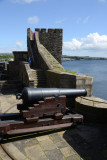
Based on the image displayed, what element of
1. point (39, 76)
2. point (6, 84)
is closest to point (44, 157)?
point (39, 76)

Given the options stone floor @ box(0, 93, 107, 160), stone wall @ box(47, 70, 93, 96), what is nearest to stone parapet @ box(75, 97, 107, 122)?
stone floor @ box(0, 93, 107, 160)

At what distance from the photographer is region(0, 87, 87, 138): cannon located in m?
3.88

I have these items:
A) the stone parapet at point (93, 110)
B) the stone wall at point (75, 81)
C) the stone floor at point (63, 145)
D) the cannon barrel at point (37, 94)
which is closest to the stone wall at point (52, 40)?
the stone wall at point (75, 81)

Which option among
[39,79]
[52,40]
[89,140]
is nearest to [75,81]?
[89,140]

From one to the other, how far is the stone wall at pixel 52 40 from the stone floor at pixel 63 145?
12476 millimetres

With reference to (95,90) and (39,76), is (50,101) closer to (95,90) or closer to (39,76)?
(39,76)

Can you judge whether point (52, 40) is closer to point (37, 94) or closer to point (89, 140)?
point (37, 94)

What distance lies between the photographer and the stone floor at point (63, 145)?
3260mm

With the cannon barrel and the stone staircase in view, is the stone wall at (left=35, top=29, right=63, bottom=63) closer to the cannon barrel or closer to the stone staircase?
the stone staircase

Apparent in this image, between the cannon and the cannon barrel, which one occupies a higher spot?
the cannon barrel

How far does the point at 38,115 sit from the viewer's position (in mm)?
4086

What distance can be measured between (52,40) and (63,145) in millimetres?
13564

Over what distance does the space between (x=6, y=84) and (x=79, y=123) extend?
6569 millimetres

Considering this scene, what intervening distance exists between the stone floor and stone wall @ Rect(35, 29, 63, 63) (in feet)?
40.9
